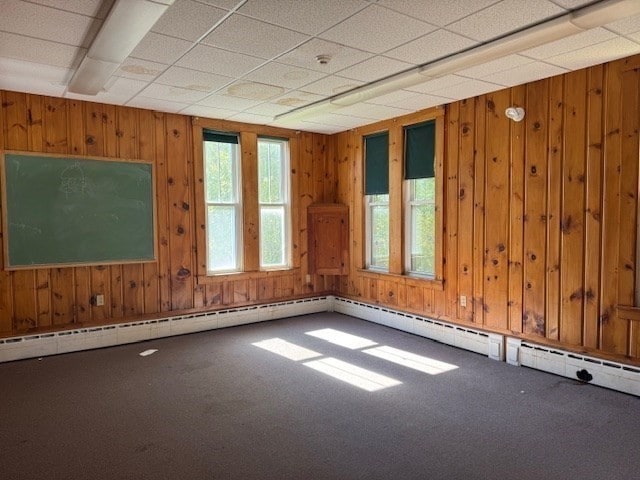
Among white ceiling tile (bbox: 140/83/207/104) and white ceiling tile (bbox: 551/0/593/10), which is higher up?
white ceiling tile (bbox: 140/83/207/104)

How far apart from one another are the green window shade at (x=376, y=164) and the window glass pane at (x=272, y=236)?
48.5 inches

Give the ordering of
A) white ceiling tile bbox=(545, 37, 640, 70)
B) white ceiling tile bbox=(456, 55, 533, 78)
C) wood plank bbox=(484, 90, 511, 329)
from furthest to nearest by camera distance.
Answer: wood plank bbox=(484, 90, 511, 329) < white ceiling tile bbox=(456, 55, 533, 78) < white ceiling tile bbox=(545, 37, 640, 70)

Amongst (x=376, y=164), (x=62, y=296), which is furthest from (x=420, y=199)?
(x=62, y=296)

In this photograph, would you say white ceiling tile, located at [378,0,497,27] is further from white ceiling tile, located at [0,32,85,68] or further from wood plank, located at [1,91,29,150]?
wood plank, located at [1,91,29,150]

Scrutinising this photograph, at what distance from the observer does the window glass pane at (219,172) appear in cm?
540

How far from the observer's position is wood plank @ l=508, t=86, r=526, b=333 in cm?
402

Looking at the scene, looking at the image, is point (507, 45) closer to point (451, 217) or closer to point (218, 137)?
point (451, 217)

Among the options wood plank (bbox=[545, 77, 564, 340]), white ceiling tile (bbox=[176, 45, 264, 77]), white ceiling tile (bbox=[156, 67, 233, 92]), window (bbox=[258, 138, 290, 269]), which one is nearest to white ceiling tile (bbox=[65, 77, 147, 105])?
white ceiling tile (bbox=[156, 67, 233, 92])

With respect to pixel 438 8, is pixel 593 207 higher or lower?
lower

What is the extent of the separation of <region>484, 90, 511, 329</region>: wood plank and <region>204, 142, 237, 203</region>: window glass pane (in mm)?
3016

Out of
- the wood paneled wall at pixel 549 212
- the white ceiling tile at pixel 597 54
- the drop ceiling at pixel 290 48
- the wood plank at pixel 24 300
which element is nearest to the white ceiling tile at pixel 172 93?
the drop ceiling at pixel 290 48

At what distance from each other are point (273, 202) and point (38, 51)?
323 cm

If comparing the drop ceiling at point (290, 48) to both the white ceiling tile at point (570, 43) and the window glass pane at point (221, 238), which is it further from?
the window glass pane at point (221, 238)

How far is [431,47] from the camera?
10.2 feet
